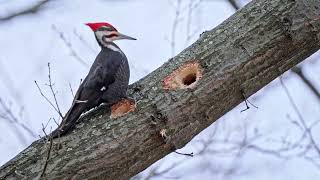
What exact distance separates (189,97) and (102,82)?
671 mm

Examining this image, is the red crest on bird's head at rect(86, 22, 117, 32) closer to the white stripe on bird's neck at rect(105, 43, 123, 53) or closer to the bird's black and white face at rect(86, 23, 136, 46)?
the bird's black and white face at rect(86, 23, 136, 46)

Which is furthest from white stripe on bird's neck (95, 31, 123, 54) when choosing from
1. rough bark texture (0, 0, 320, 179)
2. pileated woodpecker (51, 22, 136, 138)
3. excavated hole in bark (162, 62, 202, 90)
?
excavated hole in bark (162, 62, 202, 90)

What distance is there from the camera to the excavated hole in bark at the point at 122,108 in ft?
9.54

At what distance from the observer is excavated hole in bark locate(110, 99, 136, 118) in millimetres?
2908

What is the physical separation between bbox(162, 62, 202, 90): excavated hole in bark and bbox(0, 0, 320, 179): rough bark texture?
3 cm

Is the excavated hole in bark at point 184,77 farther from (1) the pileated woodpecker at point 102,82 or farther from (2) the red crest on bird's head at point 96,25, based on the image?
(2) the red crest on bird's head at point 96,25

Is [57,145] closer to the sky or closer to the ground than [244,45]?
closer to the ground

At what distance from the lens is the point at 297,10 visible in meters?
2.93

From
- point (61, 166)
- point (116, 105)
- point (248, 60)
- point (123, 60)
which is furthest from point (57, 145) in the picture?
point (248, 60)

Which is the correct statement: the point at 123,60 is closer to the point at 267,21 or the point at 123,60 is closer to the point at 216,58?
the point at 216,58

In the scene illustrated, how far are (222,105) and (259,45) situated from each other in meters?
0.39

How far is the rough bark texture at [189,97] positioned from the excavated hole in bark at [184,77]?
0.09 feet

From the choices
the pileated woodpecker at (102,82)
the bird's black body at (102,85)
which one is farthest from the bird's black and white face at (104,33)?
the bird's black body at (102,85)

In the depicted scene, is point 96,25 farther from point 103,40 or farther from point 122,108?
point 122,108
